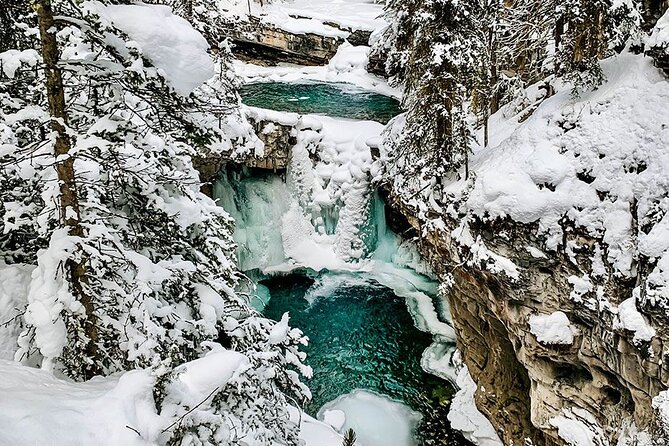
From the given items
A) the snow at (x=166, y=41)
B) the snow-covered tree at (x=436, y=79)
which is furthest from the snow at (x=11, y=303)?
the snow-covered tree at (x=436, y=79)

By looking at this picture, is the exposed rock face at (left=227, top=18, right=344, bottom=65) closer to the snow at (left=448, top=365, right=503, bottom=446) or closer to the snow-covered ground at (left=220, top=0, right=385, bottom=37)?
the snow-covered ground at (left=220, top=0, right=385, bottom=37)

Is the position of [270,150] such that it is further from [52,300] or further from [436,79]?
[52,300]

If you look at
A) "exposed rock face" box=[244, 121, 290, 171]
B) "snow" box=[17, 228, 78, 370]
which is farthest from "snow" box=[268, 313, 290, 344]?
"exposed rock face" box=[244, 121, 290, 171]

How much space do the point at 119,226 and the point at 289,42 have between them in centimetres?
2399

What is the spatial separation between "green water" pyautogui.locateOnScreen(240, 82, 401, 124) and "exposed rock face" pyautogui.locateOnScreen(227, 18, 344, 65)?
335 centimetres

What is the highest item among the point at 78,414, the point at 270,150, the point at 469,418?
the point at 78,414

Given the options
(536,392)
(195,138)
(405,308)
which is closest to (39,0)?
(195,138)

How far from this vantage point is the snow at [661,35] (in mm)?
7840

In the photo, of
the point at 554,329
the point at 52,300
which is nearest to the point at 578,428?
the point at 554,329

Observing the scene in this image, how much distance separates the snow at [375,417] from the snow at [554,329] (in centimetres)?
485

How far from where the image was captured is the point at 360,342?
49.5ft

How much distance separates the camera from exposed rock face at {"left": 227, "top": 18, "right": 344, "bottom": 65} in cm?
2700

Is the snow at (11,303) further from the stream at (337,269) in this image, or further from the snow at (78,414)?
the stream at (337,269)

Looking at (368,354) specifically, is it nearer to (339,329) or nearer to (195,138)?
(339,329)
